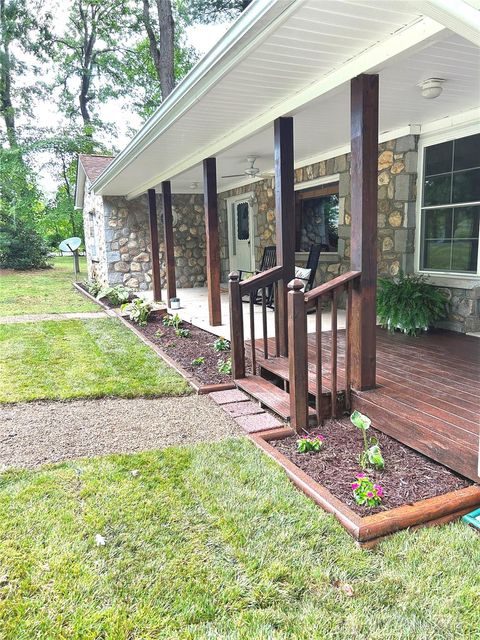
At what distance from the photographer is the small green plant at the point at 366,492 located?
2.10 meters

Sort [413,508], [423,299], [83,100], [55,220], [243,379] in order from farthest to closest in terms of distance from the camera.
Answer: [83,100] → [55,220] → [423,299] → [243,379] → [413,508]

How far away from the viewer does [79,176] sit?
11.6m

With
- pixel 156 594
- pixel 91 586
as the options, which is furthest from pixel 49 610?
pixel 156 594

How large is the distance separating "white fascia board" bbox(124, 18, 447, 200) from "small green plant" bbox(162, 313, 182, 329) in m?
Answer: 2.21

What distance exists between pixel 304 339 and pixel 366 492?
1005 mm

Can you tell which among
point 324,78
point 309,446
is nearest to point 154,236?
point 324,78

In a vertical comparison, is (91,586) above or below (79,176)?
below

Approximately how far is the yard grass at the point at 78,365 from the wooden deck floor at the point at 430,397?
1463mm

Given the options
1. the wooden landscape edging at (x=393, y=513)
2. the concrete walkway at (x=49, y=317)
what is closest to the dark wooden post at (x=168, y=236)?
the concrete walkway at (x=49, y=317)

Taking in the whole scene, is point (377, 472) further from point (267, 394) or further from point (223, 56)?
point (223, 56)

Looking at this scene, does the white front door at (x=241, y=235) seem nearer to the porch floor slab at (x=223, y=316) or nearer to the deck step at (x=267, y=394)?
the porch floor slab at (x=223, y=316)

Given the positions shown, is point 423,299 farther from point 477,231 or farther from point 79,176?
point 79,176

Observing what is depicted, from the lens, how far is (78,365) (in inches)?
181

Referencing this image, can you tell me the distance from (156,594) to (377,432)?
1685mm
